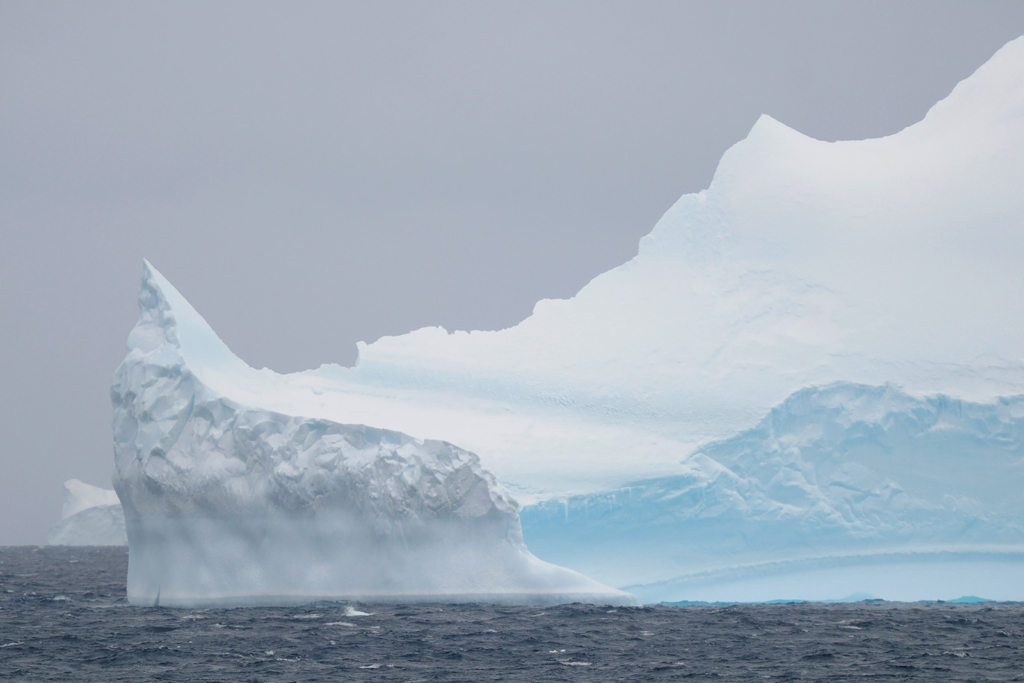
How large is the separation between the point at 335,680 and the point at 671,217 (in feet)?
46.1

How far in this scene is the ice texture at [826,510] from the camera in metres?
19.8

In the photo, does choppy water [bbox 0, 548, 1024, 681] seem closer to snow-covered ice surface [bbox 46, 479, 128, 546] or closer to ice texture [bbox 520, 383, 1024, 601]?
ice texture [bbox 520, 383, 1024, 601]

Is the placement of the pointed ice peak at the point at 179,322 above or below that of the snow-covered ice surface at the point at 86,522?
above

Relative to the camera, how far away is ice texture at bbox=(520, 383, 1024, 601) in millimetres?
19766

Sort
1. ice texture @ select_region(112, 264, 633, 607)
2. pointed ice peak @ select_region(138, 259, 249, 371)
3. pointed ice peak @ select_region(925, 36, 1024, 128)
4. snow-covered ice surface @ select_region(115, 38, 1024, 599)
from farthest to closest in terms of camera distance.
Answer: pointed ice peak @ select_region(925, 36, 1024, 128), snow-covered ice surface @ select_region(115, 38, 1024, 599), pointed ice peak @ select_region(138, 259, 249, 371), ice texture @ select_region(112, 264, 633, 607)

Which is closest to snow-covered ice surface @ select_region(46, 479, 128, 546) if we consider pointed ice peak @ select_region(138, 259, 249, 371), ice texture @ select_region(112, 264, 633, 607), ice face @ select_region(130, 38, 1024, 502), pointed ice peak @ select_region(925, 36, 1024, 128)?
ice face @ select_region(130, 38, 1024, 502)

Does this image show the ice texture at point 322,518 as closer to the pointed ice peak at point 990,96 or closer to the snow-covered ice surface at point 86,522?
the pointed ice peak at point 990,96

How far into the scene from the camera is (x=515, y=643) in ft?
48.2

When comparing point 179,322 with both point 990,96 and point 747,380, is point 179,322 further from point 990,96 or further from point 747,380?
point 990,96

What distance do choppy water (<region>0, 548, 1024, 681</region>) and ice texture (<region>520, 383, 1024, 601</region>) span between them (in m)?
0.70

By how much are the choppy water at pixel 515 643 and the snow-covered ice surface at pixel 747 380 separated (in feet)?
5.37

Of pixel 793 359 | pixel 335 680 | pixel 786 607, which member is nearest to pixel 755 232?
pixel 793 359

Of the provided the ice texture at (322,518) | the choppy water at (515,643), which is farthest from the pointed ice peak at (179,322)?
the choppy water at (515,643)

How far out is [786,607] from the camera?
62.5 ft
